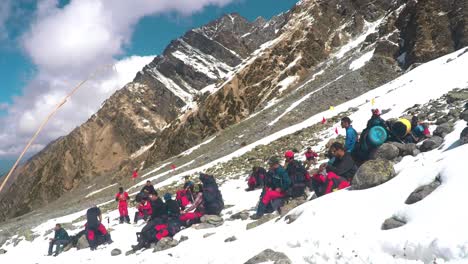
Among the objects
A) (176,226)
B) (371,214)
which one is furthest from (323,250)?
(176,226)

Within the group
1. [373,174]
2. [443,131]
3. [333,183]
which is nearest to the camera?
[373,174]

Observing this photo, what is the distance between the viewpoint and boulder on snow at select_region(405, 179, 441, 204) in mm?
6963

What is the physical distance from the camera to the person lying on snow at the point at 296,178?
13.4 m

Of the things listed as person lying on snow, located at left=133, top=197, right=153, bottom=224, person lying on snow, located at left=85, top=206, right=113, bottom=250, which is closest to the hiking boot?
person lying on snow, located at left=133, top=197, right=153, bottom=224

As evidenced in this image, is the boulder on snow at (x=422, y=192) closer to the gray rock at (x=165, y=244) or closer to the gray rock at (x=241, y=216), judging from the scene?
the gray rock at (x=241, y=216)

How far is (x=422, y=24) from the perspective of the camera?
4809cm

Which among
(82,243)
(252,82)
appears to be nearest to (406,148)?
(82,243)

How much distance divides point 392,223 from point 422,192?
0.79 meters

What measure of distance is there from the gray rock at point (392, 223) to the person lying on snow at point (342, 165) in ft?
15.9

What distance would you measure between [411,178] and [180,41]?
179038mm

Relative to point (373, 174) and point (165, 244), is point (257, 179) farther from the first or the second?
point (373, 174)

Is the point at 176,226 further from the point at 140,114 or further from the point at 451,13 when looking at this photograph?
the point at 140,114

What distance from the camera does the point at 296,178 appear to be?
13.8 metres

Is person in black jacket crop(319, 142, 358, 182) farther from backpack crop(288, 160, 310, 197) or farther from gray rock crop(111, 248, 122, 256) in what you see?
gray rock crop(111, 248, 122, 256)
